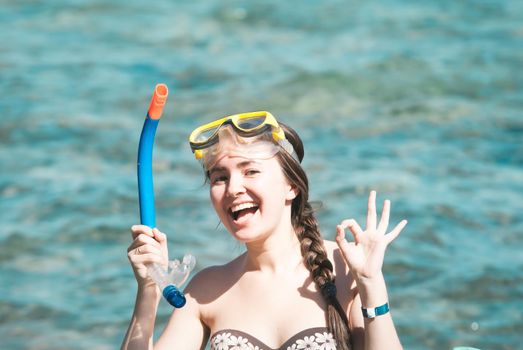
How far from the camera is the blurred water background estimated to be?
6875mm

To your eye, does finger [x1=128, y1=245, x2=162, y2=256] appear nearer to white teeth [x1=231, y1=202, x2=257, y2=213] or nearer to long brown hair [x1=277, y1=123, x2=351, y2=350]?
white teeth [x1=231, y1=202, x2=257, y2=213]

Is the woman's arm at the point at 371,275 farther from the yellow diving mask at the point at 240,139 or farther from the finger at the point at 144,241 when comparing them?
the finger at the point at 144,241

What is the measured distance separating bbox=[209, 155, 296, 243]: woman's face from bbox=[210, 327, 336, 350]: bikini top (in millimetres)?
353

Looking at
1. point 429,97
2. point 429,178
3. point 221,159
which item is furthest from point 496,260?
point 221,159

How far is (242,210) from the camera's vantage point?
12.0ft

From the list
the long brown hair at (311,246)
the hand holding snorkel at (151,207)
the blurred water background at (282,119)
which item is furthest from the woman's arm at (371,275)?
the blurred water background at (282,119)

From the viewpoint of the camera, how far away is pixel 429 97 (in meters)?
10.2

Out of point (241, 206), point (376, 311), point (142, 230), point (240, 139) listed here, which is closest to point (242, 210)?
point (241, 206)

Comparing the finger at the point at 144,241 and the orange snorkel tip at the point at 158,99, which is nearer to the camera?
the orange snorkel tip at the point at 158,99

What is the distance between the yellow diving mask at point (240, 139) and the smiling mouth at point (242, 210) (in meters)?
0.18

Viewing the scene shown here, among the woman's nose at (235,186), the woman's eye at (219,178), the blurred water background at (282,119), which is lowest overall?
the woman's nose at (235,186)

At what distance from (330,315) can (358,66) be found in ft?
24.8

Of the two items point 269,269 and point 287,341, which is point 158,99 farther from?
point 287,341

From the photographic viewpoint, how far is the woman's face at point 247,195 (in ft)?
11.8
